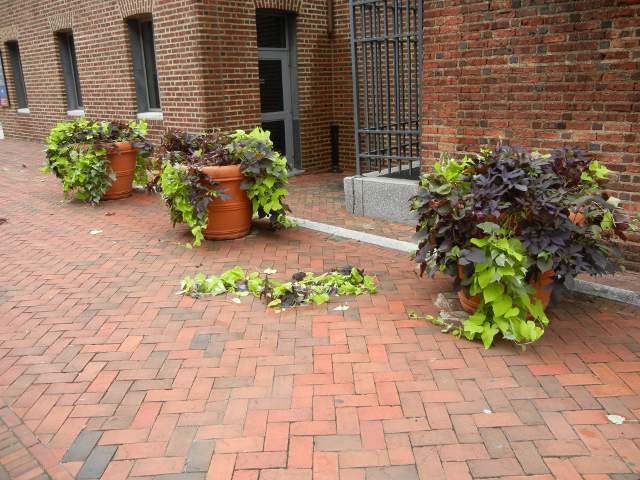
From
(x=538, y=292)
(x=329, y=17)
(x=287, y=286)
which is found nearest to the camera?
(x=538, y=292)

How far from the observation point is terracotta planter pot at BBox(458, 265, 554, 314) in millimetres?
3395

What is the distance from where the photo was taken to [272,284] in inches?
171

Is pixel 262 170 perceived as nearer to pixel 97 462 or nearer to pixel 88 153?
pixel 88 153

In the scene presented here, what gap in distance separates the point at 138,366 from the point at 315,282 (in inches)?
62.6

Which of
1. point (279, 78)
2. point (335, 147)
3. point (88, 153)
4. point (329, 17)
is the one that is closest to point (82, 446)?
point (88, 153)

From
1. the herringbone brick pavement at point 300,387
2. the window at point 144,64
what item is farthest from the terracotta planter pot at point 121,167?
the herringbone brick pavement at point 300,387

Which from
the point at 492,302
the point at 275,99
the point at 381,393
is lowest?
the point at 381,393

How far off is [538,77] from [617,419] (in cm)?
301

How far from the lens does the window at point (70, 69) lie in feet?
39.3

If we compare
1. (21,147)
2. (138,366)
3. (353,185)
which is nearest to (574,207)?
(138,366)

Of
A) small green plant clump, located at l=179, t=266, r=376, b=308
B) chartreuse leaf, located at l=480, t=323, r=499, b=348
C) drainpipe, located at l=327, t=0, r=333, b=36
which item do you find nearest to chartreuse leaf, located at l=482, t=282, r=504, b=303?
chartreuse leaf, located at l=480, t=323, r=499, b=348

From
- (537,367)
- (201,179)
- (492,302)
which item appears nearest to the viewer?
(537,367)

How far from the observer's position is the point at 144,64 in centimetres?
996

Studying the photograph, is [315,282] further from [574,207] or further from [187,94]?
[187,94]
